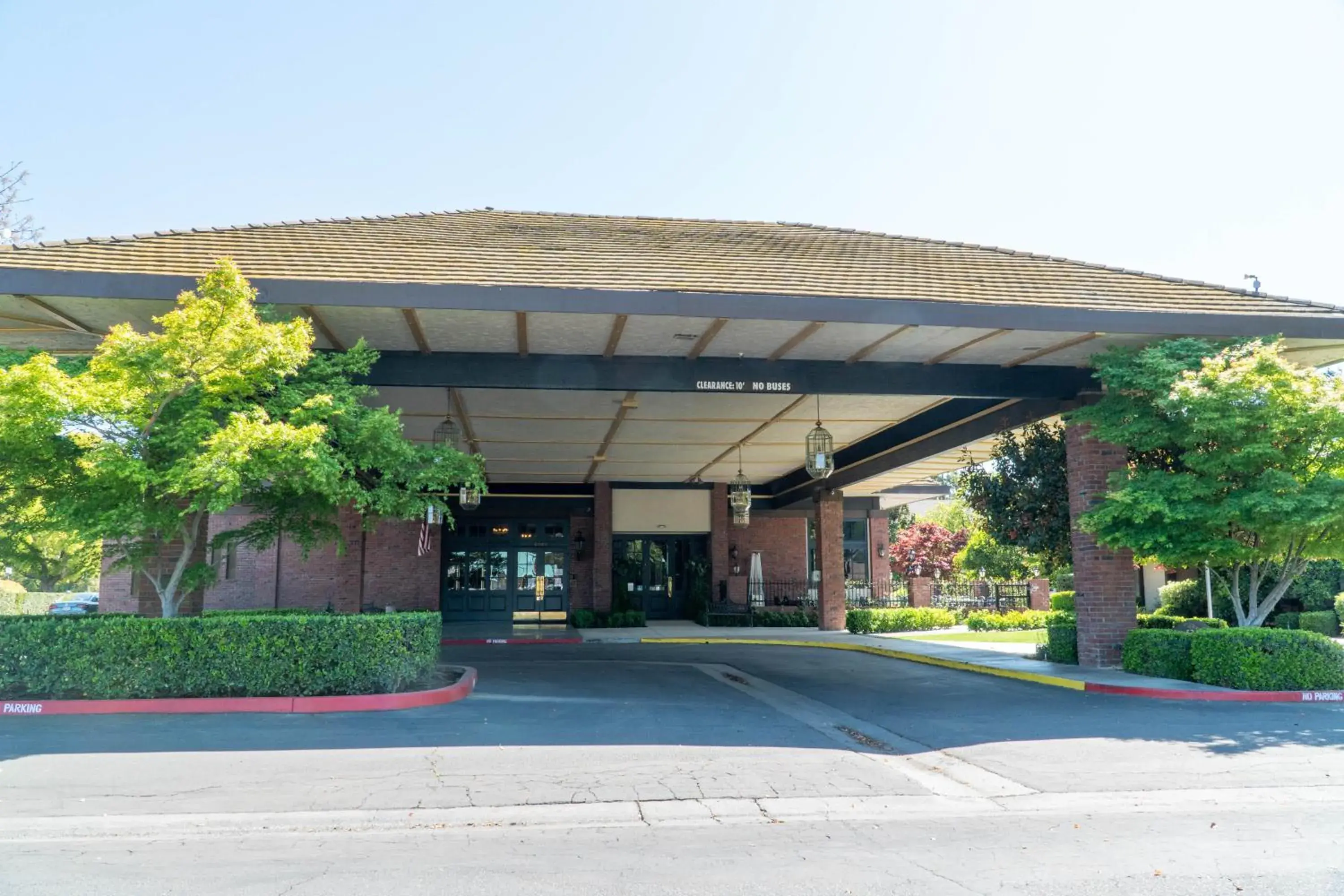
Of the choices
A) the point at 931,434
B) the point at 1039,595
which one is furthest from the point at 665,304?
the point at 1039,595

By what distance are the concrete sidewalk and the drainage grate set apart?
460 cm

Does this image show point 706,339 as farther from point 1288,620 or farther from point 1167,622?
point 1288,620

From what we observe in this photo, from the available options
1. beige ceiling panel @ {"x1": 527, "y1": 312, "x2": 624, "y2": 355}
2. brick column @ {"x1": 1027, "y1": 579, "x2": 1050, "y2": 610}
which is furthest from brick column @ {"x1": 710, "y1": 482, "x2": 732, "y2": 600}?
beige ceiling panel @ {"x1": 527, "y1": 312, "x2": 624, "y2": 355}

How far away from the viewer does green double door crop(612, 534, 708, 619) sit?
106ft

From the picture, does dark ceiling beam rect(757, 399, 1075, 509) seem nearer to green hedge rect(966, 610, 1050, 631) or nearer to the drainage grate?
green hedge rect(966, 610, 1050, 631)

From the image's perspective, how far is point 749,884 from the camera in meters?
5.56

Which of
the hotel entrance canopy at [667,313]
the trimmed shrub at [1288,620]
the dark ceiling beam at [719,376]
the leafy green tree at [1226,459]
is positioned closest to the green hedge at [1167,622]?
the leafy green tree at [1226,459]

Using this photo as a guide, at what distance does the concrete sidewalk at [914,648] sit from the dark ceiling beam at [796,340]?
6.27 m

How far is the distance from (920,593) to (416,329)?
23.9 meters

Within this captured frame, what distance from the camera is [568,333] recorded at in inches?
521

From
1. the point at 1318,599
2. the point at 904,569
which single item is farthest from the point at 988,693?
the point at 904,569

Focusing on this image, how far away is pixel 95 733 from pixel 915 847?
8.20m

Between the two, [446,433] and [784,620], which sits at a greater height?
[446,433]

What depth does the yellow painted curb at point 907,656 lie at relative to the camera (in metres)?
14.3
